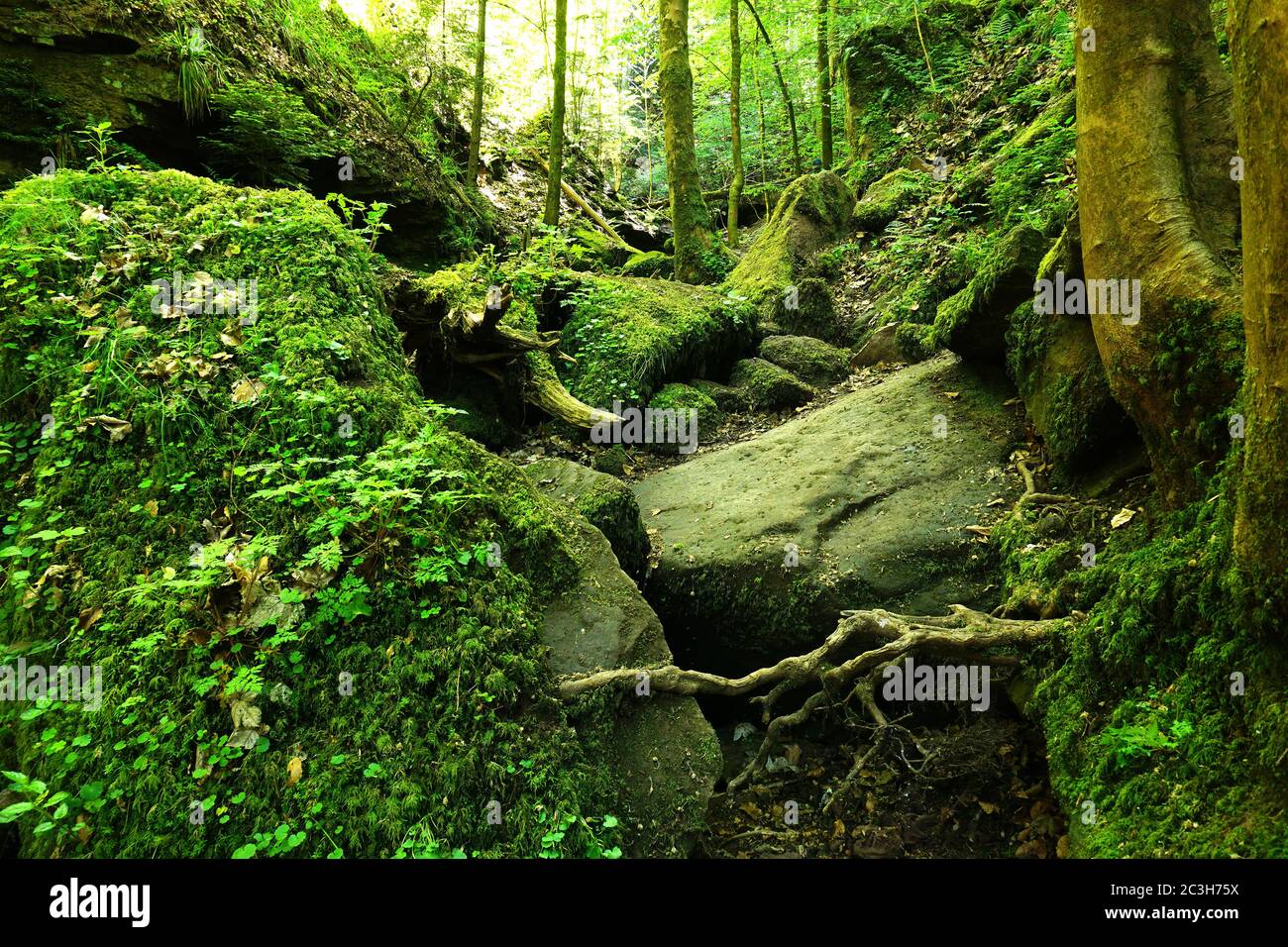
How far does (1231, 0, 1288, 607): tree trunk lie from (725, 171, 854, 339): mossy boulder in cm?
800

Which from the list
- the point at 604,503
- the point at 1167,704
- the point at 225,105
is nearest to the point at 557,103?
the point at 225,105

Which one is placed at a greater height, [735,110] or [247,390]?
[735,110]

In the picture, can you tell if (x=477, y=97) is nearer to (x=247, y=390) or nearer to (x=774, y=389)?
(x=774, y=389)

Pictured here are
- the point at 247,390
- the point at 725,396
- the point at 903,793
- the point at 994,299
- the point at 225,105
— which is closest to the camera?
the point at 247,390

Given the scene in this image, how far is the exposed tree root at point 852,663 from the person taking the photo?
397 cm

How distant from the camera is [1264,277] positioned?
7.96 ft

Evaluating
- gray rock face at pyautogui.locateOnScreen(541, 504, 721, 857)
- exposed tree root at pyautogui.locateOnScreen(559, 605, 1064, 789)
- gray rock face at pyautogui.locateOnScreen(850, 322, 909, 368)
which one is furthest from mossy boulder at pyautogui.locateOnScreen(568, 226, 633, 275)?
exposed tree root at pyautogui.locateOnScreen(559, 605, 1064, 789)

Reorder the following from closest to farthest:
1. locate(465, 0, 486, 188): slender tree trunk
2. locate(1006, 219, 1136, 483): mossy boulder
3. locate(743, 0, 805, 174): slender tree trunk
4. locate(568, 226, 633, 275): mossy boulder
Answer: locate(1006, 219, 1136, 483): mossy boulder < locate(465, 0, 486, 188): slender tree trunk < locate(568, 226, 633, 275): mossy boulder < locate(743, 0, 805, 174): slender tree trunk

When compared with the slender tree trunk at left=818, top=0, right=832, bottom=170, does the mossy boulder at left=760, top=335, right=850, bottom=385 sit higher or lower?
lower

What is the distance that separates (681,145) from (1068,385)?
29.2 feet

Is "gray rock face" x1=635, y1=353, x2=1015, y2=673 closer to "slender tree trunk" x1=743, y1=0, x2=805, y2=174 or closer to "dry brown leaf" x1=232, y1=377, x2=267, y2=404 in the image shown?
"dry brown leaf" x1=232, y1=377, x2=267, y2=404

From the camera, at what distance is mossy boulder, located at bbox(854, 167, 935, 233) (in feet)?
38.7
